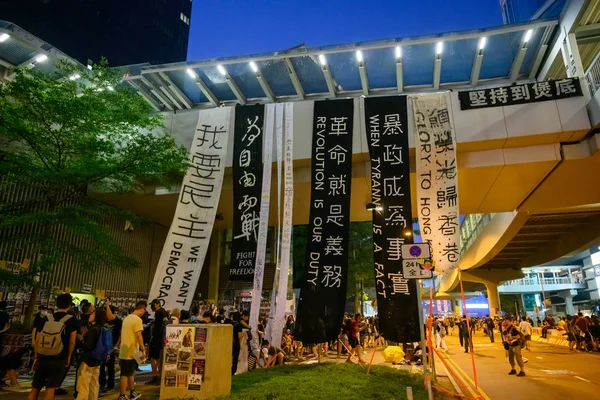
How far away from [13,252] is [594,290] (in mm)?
79657

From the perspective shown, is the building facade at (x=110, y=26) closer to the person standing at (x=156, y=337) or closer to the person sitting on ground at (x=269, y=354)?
the person standing at (x=156, y=337)

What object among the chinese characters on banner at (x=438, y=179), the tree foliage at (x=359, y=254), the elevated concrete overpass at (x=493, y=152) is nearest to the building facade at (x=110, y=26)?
the elevated concrete overpass at (x=493, y=152)

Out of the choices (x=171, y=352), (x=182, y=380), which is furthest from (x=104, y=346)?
(x=182, y=380)

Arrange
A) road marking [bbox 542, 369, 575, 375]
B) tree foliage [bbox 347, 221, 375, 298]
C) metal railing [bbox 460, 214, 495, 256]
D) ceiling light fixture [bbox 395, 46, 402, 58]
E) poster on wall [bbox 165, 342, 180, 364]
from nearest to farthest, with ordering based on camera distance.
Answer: poster on wall [bbox 165, 342, 180, 364]
road marking [bbox 542, 369, 575, 375]
ceiling light fixture [bbox 395, 46, 402, 58]
metal railing [bbox 460, 214, 495, 256]
tree foliage [bbox 347, 221, 375, 298]

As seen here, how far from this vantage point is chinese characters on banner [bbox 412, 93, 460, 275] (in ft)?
Answer: 32.0

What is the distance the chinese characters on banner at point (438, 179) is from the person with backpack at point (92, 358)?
713cm

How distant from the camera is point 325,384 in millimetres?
8109

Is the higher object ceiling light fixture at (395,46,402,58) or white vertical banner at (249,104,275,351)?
ceiling light fixture at (395,46,402,58)

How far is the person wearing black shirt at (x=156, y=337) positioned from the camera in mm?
8789

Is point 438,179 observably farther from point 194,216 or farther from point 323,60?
point 194,216

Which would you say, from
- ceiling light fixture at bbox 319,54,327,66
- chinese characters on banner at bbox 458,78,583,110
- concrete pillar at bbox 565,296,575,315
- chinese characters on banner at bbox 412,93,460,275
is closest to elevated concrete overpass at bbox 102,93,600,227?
chinese characters on banner at bbox 458,78,583,110

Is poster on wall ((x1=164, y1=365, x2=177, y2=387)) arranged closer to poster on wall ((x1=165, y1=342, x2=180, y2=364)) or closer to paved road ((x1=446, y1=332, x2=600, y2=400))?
poster on wall ((x1=165, y1=342, x2=180, y2=364))

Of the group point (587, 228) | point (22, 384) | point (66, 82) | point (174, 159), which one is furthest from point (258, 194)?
point (587, 228)

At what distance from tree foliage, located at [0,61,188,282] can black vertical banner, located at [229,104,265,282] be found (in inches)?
68.1
